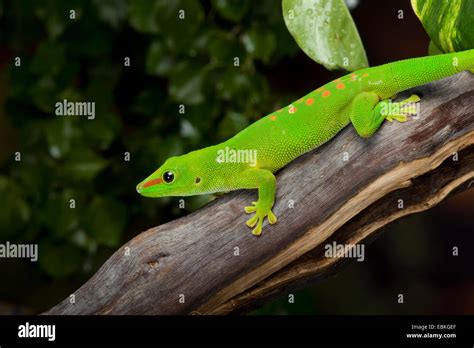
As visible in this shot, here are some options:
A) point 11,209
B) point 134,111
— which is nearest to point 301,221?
point 134,111

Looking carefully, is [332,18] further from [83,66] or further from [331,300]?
[331,300]

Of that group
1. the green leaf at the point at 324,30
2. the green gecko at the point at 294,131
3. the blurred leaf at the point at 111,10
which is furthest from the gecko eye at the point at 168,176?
the blurred leaf at the point at 111,10

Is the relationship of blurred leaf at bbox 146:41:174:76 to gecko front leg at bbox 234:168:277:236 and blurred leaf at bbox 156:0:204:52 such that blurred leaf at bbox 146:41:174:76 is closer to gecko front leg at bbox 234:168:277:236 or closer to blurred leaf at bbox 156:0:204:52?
blurred leaf at bbox 156:0:204:52


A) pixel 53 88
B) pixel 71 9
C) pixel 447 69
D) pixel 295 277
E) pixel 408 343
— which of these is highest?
pixel 71 9

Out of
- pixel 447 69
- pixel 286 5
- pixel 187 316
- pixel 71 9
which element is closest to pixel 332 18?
pixel 286 5

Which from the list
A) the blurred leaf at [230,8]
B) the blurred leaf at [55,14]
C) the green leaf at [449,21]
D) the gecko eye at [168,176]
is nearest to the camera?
the green leaf at [449,21]

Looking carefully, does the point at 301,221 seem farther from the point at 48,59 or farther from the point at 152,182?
the point at 48,59

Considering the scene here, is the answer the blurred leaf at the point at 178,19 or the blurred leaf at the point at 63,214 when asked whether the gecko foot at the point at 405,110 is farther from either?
the blurred leaf at the point at 63,214
